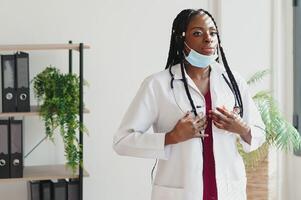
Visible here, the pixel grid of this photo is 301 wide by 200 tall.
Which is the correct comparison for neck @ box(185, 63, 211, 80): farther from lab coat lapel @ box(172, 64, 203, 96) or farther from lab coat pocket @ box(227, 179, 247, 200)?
lab coat pocket @ box(227, 179, 247, 200)

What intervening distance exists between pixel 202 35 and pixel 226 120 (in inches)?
12.9

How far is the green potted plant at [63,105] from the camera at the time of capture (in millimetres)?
3092

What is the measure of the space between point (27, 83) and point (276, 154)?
69.6 inches

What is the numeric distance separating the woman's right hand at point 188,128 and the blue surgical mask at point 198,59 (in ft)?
0.69

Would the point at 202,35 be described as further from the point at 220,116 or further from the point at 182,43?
the point at 220,116

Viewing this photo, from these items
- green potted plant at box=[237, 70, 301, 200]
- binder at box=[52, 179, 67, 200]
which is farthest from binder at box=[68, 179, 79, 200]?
green potted plant at box=[237, 70, 301, 200]

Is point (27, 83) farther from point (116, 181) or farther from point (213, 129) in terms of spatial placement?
point (213, 129)

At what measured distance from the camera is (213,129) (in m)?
1.97

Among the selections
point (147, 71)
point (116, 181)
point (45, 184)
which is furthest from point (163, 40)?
point (45, 184)

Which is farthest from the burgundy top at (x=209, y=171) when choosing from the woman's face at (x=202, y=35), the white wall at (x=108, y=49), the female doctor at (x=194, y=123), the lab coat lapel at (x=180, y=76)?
the white wall at (x=108, y=49)

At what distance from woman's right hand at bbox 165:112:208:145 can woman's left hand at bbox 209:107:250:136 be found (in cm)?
4

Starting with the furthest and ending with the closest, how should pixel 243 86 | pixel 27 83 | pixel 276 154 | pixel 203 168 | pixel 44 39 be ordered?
pixel 276 154 < pixel 44 39 < pixel 27 83 < pixel 243 86 < pixel 203 168

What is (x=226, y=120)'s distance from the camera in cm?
191

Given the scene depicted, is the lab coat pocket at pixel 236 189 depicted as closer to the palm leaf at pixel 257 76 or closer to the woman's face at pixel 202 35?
the woman's face at pixel 202 35
